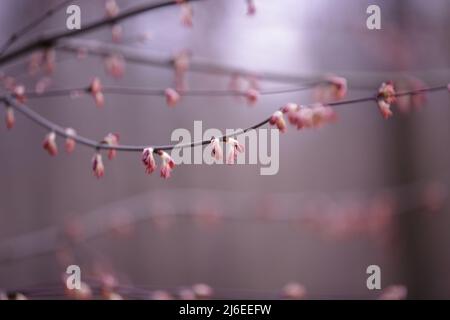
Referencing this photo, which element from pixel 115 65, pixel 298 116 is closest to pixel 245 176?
pixel 115 65

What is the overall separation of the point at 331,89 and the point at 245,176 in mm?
1331

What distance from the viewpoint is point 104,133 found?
67.4 inches

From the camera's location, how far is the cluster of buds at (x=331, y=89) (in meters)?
0.93

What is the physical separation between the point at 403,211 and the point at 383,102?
1.89 m

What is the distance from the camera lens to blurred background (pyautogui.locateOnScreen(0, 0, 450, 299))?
160cm

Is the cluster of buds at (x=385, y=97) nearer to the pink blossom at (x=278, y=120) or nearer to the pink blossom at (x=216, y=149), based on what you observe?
the pink blossom at (x=278, y=120)

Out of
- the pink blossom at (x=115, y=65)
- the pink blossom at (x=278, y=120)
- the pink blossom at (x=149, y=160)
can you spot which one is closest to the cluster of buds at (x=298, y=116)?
the pink blossom at (x=278, y=120)

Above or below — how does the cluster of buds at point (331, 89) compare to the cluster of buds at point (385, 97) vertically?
above

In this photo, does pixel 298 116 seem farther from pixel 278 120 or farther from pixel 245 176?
pixel 245 176

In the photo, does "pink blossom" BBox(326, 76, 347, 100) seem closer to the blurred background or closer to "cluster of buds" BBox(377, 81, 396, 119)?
"cluster of buds" BBox(377, 81, 396, 119)

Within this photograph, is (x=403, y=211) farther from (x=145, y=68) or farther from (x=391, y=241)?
(x=145, y=68)

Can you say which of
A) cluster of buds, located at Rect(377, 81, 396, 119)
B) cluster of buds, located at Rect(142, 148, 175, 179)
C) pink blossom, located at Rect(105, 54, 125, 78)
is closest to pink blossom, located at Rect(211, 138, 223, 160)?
cluster of buds, located at Rect(142, 148, 175, 179)

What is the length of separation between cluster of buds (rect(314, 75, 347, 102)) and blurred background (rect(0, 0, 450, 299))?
43cm

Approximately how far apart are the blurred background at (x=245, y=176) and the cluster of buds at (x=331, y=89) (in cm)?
43
